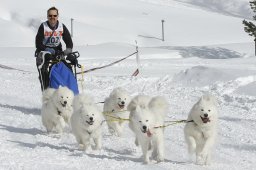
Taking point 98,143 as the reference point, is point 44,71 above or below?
above

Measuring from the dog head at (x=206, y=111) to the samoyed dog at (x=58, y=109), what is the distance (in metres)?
1.88

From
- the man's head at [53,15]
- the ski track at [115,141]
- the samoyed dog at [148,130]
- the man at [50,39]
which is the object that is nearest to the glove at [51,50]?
the man at [50,39]

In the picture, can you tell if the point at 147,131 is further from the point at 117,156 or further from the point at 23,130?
the point at 23,130

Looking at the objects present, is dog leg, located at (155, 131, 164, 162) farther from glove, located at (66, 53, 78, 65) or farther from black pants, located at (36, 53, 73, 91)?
black pants, located at (36, 53, 73, 91)

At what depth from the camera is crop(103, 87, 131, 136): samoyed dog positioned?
750 centimetres

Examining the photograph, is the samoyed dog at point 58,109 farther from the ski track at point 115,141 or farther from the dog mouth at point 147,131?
the dog mouth at point 147,131

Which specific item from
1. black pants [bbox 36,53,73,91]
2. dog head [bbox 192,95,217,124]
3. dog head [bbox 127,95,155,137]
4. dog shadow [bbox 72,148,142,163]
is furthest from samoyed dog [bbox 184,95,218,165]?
black pants [bbox 36,53,73,91]

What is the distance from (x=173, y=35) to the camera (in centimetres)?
3816

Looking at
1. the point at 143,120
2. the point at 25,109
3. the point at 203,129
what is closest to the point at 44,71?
the point at 25,109

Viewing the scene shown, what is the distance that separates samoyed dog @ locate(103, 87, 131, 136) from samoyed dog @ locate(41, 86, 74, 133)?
0.54 metres

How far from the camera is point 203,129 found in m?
6.16

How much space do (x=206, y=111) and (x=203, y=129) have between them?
0.22 m

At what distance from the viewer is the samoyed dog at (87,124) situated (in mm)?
6340

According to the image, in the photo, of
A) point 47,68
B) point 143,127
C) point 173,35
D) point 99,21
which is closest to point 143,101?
point 143,127
